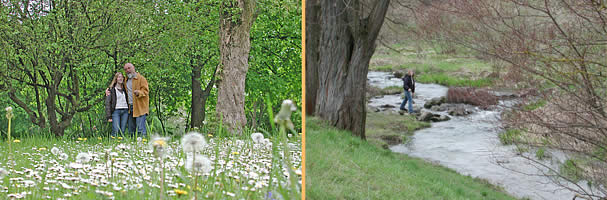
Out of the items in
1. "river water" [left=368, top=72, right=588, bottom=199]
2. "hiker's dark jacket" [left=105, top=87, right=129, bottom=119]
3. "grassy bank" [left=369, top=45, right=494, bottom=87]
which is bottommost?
"river water" [left=368, top=72, right=588, bottom=199]

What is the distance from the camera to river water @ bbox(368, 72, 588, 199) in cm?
789

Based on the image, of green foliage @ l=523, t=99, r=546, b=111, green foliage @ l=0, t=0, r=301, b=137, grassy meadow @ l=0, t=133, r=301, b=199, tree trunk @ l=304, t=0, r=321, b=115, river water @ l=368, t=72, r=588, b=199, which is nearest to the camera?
grassy meadow @ l=0, t=133, r=301, b=199

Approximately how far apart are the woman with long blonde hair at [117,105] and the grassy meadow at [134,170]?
2.5 inches

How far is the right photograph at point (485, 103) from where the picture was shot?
5.78m

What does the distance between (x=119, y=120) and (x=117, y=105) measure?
0.06 metres

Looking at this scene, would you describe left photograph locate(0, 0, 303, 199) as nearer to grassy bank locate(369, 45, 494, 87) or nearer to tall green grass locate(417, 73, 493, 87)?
grassy bank locate(369, 45, 494, 87)

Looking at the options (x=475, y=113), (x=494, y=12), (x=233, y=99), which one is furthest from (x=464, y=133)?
(x=233, y=99)

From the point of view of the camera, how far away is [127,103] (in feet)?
6.17

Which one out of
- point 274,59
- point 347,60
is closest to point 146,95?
point 274,59

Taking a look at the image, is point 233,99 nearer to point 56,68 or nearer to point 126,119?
point 126,119

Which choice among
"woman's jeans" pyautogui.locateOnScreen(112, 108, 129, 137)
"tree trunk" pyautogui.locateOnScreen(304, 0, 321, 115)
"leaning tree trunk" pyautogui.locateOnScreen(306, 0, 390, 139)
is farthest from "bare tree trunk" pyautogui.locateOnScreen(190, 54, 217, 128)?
"tree trunk" pyautogui.locateOnScreen(304, 0, 321, 115)

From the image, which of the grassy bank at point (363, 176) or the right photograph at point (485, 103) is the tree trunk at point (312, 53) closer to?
the right photograph at point (485, 103)

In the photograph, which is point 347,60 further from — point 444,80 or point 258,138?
point 444,80

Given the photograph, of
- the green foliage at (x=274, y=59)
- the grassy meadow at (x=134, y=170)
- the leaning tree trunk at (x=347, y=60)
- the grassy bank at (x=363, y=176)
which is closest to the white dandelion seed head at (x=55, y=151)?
the grassy meadow at (x=134, y=170)
